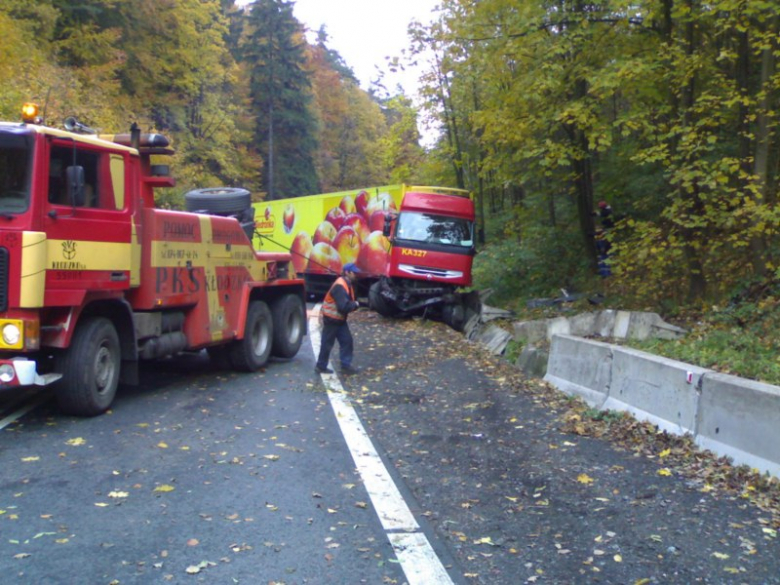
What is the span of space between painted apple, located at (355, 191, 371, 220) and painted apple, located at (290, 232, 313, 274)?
327 centimetres

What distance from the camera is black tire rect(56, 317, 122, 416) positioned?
8062mm

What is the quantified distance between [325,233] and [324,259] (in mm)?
842

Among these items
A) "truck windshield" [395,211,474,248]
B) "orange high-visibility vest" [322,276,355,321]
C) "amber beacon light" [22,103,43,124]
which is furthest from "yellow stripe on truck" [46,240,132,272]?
"truck windshield" [395,211,474,248]

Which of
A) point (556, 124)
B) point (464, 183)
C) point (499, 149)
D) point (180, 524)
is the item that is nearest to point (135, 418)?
point (180, 524)

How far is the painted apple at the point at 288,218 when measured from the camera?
1088 inches

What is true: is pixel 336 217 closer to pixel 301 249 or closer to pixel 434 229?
pixel 301 249

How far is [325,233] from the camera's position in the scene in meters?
25.5

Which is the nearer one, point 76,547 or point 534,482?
point 76,547

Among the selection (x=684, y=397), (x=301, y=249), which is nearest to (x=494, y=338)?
(x=684, y=397)

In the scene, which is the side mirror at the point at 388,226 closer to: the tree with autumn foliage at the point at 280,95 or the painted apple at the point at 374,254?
the painted apple at the point at 374,254

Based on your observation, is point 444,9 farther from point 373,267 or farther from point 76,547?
point 76,547

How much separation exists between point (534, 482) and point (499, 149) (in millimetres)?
13080

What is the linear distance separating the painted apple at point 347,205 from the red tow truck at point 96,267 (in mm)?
12721

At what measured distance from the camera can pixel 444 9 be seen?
19266mm
